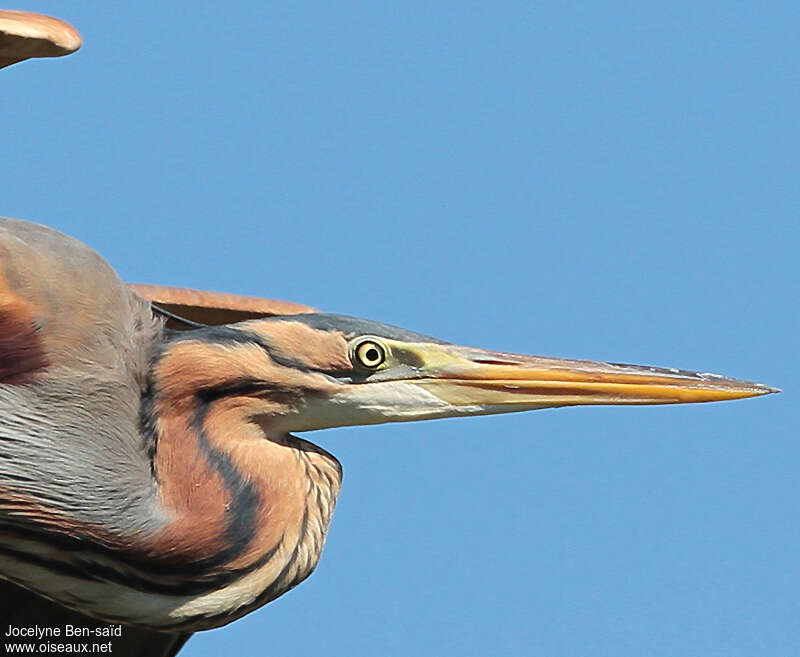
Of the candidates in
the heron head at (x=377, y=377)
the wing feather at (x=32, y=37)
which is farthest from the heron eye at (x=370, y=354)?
the wing feather at (x=32, y=37)

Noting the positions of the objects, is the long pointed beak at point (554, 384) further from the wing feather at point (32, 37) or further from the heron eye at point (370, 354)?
the wing feather at point (32, 37)

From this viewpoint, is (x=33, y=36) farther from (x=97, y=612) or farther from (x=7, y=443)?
(x=97, y=612)

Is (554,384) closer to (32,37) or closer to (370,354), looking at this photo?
(370,354)

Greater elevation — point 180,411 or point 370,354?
point 370,354

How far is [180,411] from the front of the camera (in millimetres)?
4352

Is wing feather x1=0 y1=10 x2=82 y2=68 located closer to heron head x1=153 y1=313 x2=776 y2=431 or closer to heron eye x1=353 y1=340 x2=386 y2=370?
heron head x1=153 y1=313 x2=776 y2=431

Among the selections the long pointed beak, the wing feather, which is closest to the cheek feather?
the long pointed beak

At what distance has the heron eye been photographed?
4383 millimetres

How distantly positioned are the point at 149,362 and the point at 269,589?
568 mm

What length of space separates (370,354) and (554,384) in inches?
16.3

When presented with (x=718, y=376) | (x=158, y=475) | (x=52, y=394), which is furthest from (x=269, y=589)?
(x=718, y=376)

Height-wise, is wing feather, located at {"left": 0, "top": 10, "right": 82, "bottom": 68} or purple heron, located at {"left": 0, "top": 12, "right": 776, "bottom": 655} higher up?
wing feather, located at {"left": 0, "top": 10, "right": 82, "bottom": 68}

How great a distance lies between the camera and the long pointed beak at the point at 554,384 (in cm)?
440

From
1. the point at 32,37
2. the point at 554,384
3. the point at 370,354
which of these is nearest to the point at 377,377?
the point at 370,354
